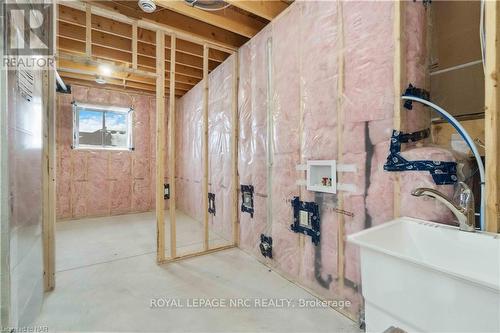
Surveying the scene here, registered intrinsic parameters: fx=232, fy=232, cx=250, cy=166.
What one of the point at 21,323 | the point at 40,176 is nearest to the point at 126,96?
the point at 40,176

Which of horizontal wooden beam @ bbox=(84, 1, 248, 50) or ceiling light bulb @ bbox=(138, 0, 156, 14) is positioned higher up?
horizontal wooden beam @ bbox=(84, 1, 248, 50)

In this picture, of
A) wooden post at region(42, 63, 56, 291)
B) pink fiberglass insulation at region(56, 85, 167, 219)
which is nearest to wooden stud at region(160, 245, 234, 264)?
wooden post at region(42, 63, 56, 291)

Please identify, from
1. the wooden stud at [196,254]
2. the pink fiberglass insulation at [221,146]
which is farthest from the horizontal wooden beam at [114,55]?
→ the wooden stud at [196,254]

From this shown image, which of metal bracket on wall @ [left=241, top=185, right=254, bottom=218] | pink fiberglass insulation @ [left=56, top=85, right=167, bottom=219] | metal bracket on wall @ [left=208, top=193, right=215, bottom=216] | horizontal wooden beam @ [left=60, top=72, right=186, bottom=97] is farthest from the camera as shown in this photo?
pink fiberglass insulation @ [left=56, top=85, right=167, bottom=219]

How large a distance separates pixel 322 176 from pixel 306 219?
1.40 feet

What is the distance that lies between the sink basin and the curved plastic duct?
252 centimetres

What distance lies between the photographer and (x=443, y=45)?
1687mm

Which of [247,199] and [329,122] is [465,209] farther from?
[247,199]

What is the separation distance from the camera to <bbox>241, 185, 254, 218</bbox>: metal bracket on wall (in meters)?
2.97

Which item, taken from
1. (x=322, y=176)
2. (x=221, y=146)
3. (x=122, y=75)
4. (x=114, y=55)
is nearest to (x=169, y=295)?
(x=322, y=176)

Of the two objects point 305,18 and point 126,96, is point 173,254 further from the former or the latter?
point 126,96

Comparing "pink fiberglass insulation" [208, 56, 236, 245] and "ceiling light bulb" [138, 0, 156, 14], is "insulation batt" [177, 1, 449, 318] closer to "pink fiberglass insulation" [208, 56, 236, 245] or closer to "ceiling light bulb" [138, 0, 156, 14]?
"pink fiberglass insulation" [208, 56, 236, 245]

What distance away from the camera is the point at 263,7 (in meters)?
2.39

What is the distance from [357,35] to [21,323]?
3.03 meters
